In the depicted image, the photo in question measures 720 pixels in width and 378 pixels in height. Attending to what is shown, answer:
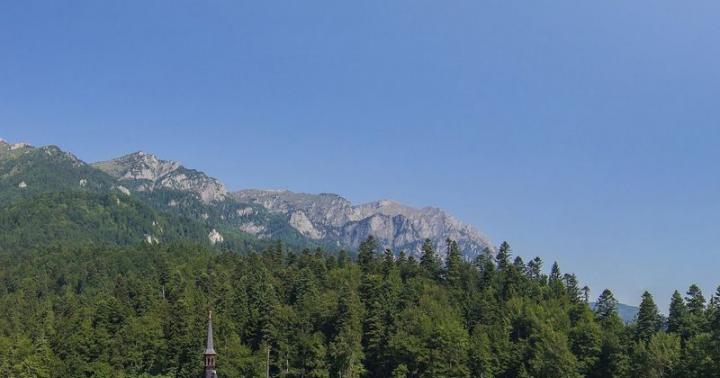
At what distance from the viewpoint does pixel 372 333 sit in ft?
369

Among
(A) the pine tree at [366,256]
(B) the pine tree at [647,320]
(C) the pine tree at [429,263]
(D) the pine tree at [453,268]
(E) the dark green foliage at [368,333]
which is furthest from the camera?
(A) the pine tree at [366,256]

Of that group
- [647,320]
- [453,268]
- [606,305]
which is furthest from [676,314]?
[453,268]

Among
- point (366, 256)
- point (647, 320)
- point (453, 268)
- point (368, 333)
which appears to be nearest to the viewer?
point (647, 320)

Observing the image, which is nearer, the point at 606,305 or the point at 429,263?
the point at 606,305

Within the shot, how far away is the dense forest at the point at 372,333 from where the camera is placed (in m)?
101

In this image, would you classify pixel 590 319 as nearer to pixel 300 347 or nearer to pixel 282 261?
pixel 300 347

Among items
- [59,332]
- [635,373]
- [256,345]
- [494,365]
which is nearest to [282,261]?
[256,345]

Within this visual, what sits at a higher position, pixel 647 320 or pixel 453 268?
pixel 453 268

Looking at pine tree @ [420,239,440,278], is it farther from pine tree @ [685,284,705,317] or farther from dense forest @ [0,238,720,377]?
pine tree @ [685,284,705,317]

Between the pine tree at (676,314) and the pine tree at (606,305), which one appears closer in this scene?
the pine tree at (676,314)


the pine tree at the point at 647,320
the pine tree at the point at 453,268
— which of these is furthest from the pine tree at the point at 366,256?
the pine tree at the point at 647,320

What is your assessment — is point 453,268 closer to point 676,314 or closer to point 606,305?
point 606,305

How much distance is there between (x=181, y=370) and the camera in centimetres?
10594

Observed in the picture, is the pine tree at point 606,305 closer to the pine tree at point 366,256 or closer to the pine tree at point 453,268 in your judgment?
the pine tree at point 453,268
